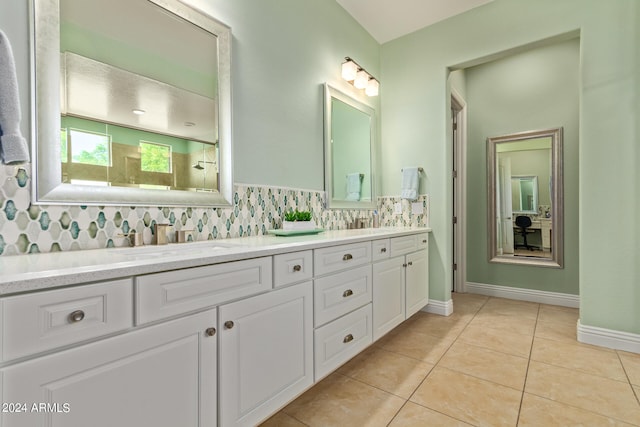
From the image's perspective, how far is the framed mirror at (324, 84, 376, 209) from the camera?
2686mm

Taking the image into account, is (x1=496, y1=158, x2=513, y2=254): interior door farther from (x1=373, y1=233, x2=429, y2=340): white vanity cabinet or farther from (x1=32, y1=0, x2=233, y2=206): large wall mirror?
(x1=32, y1=0, x2=233, y2=206): large wall mirror

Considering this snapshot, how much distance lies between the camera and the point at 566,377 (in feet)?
6.24

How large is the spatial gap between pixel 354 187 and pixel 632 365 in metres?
2.35

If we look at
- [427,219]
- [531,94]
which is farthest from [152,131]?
[531,94]

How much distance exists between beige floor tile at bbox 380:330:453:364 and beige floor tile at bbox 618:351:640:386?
1.03 m

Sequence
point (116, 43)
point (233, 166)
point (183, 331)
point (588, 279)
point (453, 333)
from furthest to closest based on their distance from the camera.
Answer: point (453, 333)
point (588, 279)
point (233, 166)
point (116, 43)
point (183, 331)

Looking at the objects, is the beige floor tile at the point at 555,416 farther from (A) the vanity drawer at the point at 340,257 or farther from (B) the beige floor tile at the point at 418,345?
(A) the vanity drawer at the point at 340,257

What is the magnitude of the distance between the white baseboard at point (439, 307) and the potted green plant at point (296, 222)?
5.68 feet

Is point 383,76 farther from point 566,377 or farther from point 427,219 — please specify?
point 566,377

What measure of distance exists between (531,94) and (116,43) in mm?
3996

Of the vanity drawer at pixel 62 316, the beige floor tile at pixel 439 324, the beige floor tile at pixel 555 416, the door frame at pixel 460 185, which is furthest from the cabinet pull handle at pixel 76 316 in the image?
the door frame at pixel 460 185

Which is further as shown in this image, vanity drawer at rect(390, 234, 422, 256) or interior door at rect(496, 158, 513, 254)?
interior door at rect(496, 158, 513, 254)

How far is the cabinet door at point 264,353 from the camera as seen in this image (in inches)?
45.9

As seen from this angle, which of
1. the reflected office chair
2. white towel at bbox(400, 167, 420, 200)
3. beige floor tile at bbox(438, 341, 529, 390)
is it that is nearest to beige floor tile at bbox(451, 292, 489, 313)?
the reflected office chair
